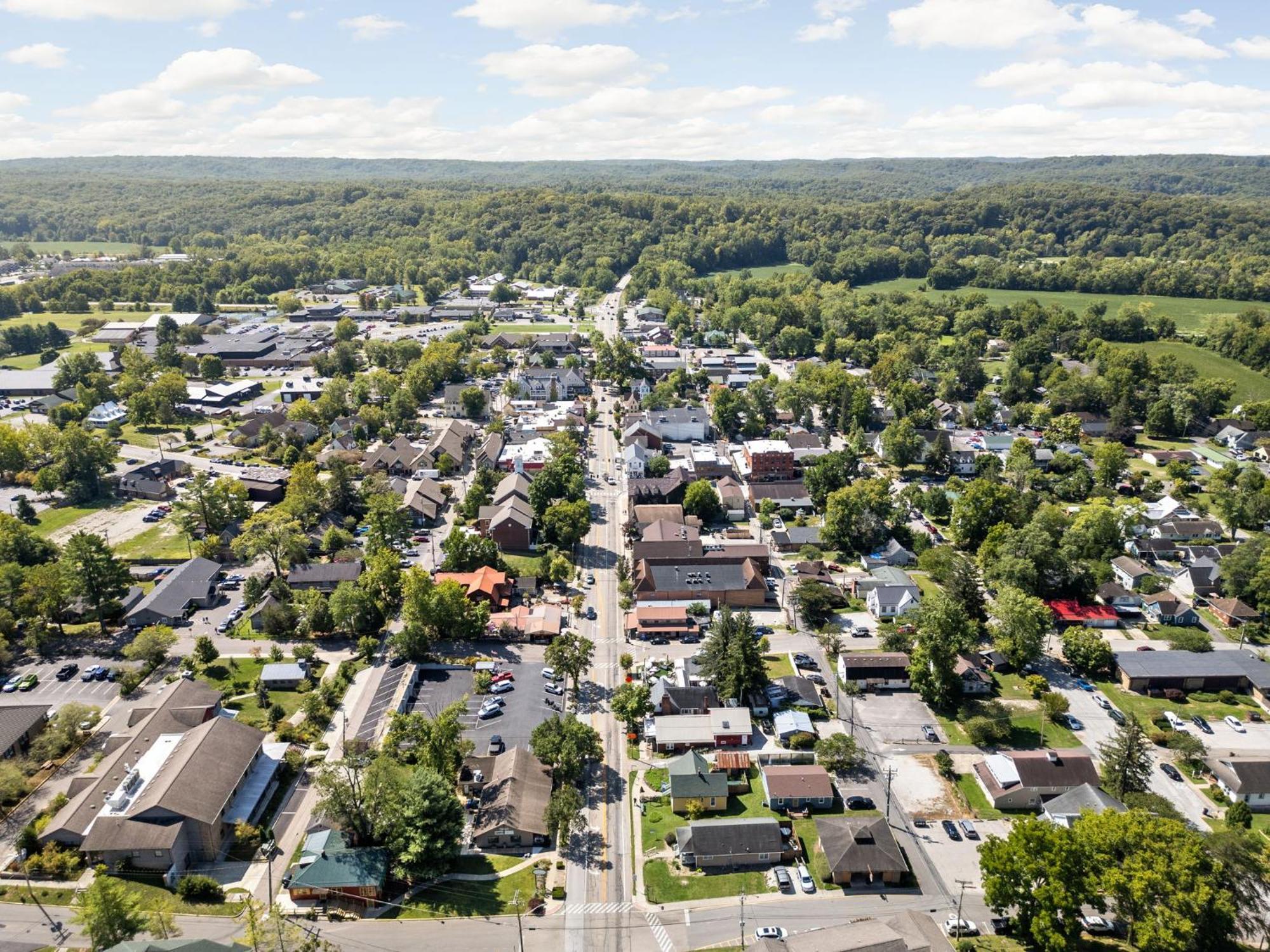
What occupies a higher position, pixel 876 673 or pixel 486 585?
pixel 486 585

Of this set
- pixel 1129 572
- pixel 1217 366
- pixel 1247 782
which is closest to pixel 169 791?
pixel 1247 782

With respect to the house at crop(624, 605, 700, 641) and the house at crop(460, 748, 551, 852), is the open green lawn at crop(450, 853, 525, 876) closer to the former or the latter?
the house at crop(460, 748, 551, 852)

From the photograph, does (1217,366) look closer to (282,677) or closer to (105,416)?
(282,677)

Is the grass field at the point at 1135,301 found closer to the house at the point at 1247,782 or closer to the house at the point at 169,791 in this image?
the house at the point at 1247,782

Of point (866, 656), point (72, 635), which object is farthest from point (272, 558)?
point (866, 656)

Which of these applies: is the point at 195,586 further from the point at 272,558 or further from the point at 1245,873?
the point at 1245,873

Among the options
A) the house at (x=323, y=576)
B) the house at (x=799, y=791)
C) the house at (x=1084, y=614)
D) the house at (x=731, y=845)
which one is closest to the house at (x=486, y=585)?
the house at (x=323, y=576)
